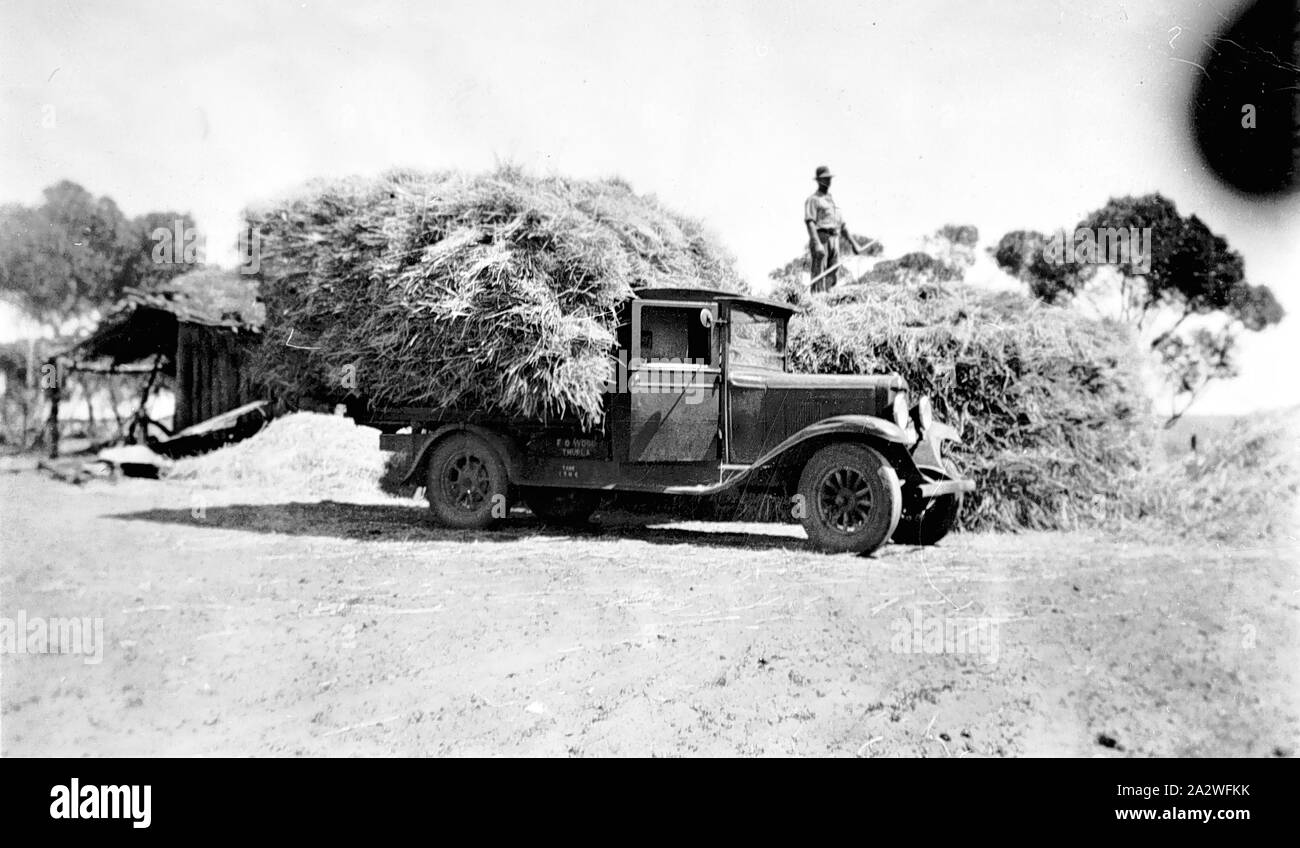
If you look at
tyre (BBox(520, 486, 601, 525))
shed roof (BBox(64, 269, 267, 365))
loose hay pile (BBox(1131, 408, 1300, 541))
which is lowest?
tyre (BBox(520, 486, 601, 525))

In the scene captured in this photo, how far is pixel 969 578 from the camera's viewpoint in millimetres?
5125

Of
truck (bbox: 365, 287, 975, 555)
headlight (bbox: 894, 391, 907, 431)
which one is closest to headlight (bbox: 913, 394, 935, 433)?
truck (bbox: 365, 287, 975, 555)

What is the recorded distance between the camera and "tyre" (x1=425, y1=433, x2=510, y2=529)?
761 centimetres

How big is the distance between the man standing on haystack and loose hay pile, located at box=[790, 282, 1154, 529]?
5.39 ft

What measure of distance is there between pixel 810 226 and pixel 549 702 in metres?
7.85

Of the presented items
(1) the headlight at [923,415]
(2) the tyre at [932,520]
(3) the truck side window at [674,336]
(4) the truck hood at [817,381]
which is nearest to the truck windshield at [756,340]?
(4) the truck hood at [817,381]

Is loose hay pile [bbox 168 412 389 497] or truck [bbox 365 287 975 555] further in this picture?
loose hay pile [bbox 168 412 389 497]

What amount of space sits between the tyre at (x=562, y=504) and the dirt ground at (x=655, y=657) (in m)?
2.49

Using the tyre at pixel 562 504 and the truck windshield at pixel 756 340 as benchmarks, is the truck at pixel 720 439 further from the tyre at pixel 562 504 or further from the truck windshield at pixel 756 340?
the tyre at pixel 562 504

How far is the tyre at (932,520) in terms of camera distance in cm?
680

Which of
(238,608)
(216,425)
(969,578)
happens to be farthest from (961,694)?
(216,425)

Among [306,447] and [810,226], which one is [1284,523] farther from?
[306,447]

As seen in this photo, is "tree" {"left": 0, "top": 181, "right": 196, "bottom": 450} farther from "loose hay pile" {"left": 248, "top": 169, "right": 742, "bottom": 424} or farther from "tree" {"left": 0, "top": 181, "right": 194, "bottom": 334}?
"loose hay pile" {"left": 248, "top": 169, "right": 742, "bottom": 424}
